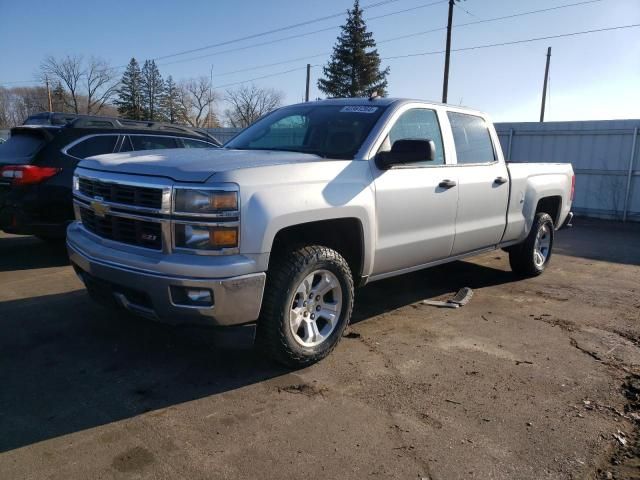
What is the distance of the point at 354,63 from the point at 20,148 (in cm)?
4012

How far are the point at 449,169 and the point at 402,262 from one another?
1041 millimetres

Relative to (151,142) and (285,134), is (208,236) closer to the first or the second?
(285,134)

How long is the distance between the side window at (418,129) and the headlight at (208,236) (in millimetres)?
1666

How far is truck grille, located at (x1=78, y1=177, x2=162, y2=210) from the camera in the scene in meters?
3.22

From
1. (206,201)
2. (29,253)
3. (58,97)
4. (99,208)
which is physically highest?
(58,97)

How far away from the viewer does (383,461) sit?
2.64 meters

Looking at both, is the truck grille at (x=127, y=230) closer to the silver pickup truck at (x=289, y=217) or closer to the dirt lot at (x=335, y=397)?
the silver pickup truck at (x=289, y=217)

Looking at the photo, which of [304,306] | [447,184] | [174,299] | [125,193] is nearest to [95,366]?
[174,299]

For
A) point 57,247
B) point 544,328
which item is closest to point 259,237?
point 544,328

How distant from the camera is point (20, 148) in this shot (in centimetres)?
655

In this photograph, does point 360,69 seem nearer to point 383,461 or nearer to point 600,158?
point 600,158

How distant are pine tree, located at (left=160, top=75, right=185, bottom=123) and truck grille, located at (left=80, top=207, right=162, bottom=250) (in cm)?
6988

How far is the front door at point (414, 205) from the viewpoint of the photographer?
4.13 metres

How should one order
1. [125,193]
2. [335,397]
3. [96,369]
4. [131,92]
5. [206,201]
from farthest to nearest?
[131,92]
[96,369]
[125,193]
[335,397]
[206,201]
